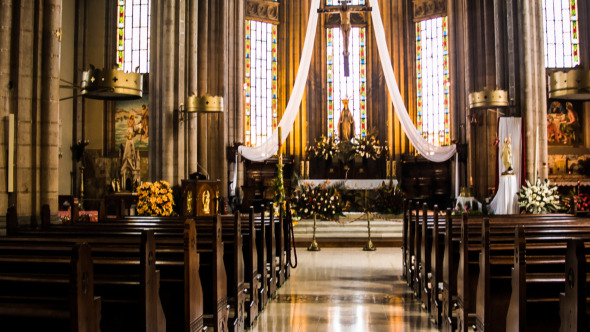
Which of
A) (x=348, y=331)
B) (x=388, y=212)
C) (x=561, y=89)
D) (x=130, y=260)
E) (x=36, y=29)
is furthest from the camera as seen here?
(x=388, y=212)

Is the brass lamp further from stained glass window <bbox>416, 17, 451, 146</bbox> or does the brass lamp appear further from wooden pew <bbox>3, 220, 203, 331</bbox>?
stained glass window <bbox>416, 17, 451, 146</bbox>

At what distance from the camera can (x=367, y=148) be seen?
23.0m

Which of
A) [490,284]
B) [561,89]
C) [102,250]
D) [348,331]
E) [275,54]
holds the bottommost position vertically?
[348,331]

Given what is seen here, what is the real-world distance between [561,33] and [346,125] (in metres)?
9.21

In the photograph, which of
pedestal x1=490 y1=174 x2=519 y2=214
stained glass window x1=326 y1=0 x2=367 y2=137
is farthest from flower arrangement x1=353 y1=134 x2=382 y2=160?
pedestal x1=490 y1=174 x2=519 y2=214

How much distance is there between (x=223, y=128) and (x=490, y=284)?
53.5 feet

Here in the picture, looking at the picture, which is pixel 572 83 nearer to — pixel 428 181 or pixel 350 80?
pixel 428 181

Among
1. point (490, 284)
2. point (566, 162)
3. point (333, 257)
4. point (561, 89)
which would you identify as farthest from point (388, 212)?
point (490, 284)

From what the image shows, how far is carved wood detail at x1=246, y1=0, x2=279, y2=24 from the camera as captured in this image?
25297 mm

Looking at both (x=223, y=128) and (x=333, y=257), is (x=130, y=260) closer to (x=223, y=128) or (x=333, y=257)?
(x=333, y=257)

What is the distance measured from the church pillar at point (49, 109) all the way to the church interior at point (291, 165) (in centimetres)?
4

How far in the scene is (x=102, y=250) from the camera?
4750 mm

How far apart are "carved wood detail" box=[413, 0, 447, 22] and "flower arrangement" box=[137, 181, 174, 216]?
16296 mm

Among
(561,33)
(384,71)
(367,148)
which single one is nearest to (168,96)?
(384,71)
